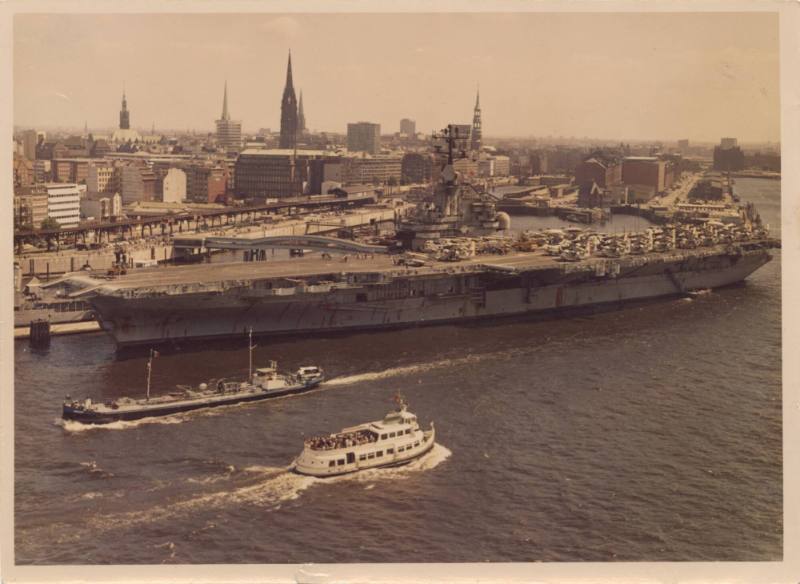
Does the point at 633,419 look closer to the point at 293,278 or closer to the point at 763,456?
the point at 763,456

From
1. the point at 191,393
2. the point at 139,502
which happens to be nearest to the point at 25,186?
the point at 191,393

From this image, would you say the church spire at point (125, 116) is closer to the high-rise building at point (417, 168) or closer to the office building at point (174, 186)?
the office building at point (174, 186)

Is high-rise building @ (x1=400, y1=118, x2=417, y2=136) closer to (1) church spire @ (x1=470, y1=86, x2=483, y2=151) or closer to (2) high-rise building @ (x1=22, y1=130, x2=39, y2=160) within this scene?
(1) church spire @ (x1=470, y1=86, x2=483, y2=151)

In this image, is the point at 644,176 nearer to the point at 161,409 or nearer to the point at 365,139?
the point at 365,139

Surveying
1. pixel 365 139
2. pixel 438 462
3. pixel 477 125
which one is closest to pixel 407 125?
pixel 477 125

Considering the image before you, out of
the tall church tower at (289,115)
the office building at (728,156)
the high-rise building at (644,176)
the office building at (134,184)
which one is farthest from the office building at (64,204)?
the office building at (728,156)
